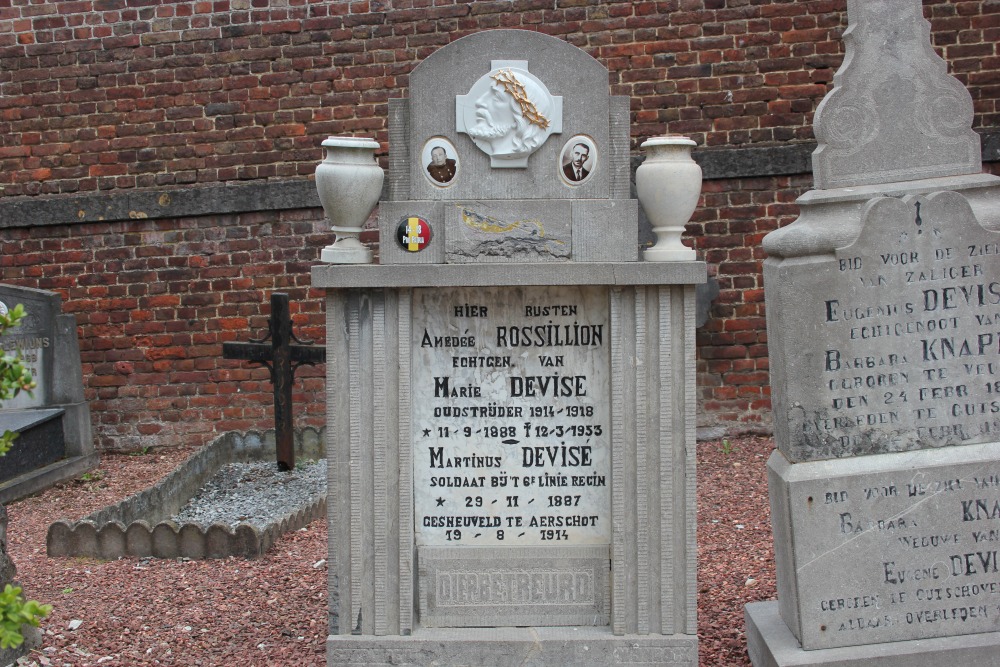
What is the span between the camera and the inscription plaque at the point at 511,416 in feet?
12.7

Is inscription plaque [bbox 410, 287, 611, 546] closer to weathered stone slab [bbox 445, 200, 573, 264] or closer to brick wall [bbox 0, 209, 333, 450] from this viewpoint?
weathered stone slab [bbox 445, 200, 573, 264]

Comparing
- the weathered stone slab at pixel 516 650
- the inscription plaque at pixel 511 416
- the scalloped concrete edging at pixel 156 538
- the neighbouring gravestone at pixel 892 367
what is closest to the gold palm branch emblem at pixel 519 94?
the inscription plaque at pixel 511 416

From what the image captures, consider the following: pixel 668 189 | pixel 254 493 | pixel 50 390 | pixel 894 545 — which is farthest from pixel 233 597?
pixel 50 390

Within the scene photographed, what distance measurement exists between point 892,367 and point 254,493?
470cm

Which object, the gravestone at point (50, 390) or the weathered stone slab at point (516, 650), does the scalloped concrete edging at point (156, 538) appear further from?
the gravestone at point (50, 390)

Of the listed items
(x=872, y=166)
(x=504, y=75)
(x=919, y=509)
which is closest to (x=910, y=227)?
(x=872, y=166)

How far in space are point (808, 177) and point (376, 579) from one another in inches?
214

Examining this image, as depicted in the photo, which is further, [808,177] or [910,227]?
[808,177]

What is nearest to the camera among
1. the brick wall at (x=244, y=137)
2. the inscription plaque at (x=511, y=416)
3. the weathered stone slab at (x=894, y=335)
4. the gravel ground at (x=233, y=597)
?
the weathered stone slab at (x=894, y=335)

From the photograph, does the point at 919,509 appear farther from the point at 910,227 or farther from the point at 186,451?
the point at 186,451

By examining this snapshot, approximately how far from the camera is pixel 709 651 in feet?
13.8

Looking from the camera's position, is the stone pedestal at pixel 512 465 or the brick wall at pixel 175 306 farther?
the brick wall at pixel 175 306

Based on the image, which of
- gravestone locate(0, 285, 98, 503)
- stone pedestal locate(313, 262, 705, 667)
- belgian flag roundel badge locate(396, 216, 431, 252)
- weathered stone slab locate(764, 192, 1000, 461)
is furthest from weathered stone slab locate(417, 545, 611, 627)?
gravestone locate(0, 285, 98, 503)

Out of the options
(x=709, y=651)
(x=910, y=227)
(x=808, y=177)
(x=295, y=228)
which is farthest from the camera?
(x=295, y=228)
